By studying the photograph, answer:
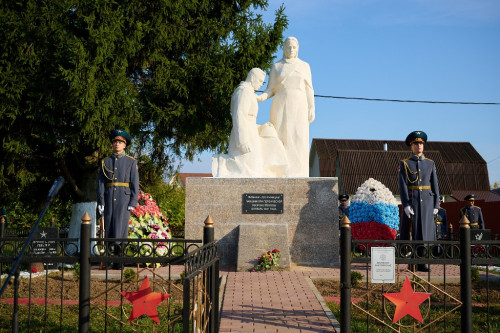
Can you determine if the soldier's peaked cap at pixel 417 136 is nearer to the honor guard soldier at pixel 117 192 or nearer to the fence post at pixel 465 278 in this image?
the fence post at pixel 465 278

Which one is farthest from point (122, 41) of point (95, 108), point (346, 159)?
point (346, 159)

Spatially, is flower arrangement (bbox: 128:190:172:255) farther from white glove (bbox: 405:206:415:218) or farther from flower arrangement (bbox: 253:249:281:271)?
white glove (bbox: 405:206:415:218)

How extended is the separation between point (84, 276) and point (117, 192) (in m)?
3.66

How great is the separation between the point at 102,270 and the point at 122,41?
5897mm

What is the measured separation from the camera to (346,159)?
33.9 metres

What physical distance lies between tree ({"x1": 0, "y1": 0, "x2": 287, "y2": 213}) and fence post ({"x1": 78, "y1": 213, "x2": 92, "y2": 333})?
7583mm

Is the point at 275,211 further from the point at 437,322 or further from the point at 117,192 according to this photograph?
the point at 437,322

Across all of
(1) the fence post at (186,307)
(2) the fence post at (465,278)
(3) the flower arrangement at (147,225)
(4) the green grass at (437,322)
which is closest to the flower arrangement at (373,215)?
(3) the flower arrangement at (147,225)

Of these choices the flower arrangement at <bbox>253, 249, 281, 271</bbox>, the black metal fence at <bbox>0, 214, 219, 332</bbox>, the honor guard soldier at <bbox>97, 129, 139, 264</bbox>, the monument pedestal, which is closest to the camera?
the black metal fence at <bbox>0, 214, 219, 332</bbox>

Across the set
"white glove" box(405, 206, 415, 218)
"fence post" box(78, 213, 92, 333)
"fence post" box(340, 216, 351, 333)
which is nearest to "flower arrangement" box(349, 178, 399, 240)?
"white glove" box(405, 206, 415, 218)

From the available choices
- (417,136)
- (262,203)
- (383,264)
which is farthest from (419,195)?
(383,264)

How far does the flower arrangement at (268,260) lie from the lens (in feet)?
29.8

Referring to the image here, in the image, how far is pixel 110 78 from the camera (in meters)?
12.2

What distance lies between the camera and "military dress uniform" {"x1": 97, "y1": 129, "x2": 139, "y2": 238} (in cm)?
809
